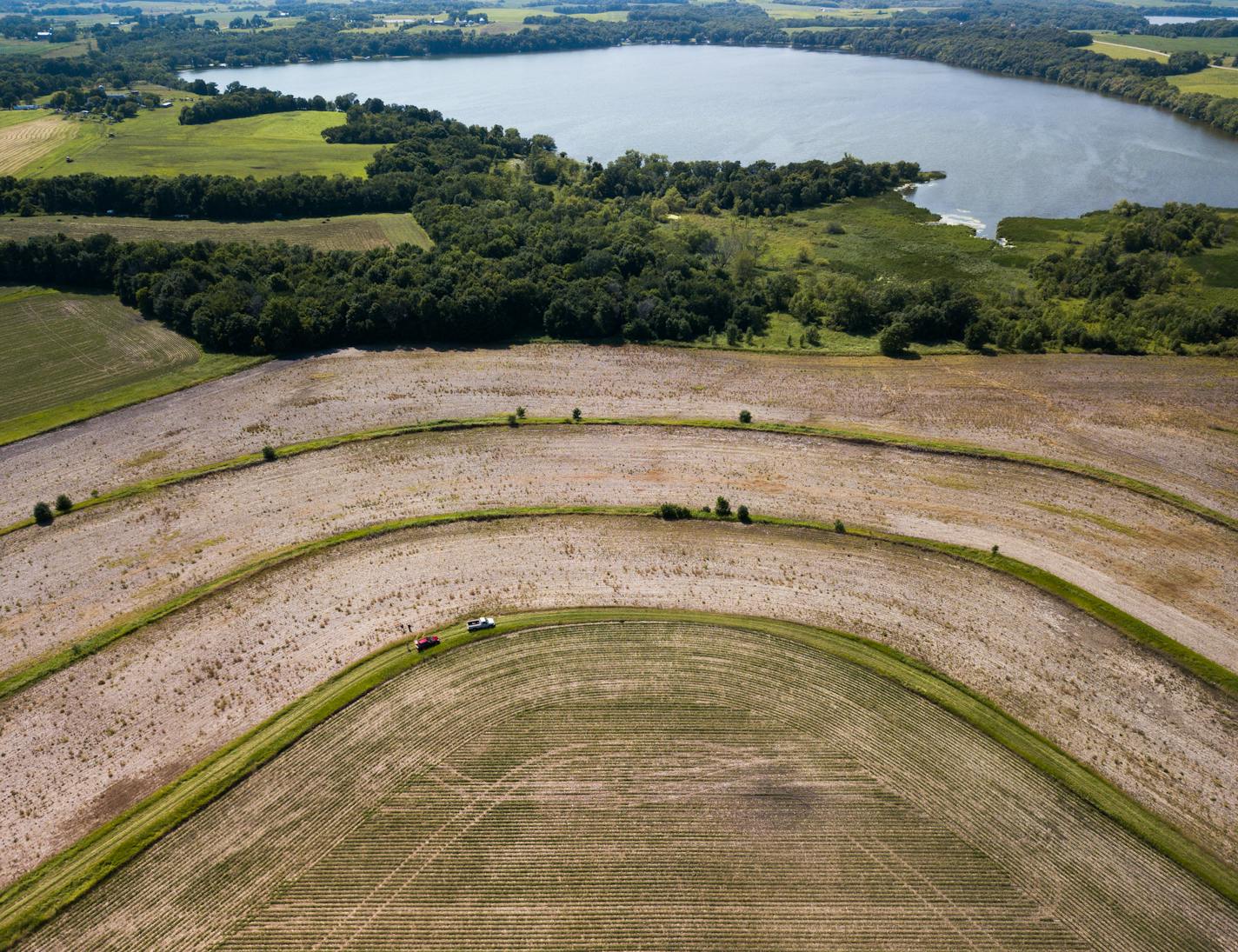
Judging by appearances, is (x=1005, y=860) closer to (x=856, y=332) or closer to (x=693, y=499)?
(x=693, y=499)

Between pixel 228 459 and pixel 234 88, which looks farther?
pixel 234 88

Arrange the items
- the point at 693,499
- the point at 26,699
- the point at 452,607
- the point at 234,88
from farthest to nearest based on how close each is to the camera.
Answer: the point at 234,88
the point at 693,499
the point at 452,607
the point at 26,699

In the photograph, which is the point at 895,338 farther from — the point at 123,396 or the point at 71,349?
the point at 71,349

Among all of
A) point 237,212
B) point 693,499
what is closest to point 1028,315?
point 693,499

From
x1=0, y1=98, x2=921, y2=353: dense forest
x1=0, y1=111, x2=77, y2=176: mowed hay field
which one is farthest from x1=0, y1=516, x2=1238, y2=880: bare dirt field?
x1=0, y1=111, x2=77, y2=176: mowed hay field

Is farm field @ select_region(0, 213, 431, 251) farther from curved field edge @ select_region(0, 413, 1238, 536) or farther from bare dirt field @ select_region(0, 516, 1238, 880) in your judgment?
bare dirt field @ select_region(0, 516, 1238, 880)

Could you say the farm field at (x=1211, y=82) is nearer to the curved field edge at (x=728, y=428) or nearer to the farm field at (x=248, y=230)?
the curved field edge at (x=728, y=428)

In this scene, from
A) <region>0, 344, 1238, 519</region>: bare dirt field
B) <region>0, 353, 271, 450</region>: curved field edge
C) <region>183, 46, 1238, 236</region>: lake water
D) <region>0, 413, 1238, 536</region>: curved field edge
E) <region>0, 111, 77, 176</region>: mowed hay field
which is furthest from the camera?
<region>0, 111, 77, 176</region>: mowed hay field

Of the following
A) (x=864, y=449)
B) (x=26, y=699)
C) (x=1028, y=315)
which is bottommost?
(x=26, y=699)
